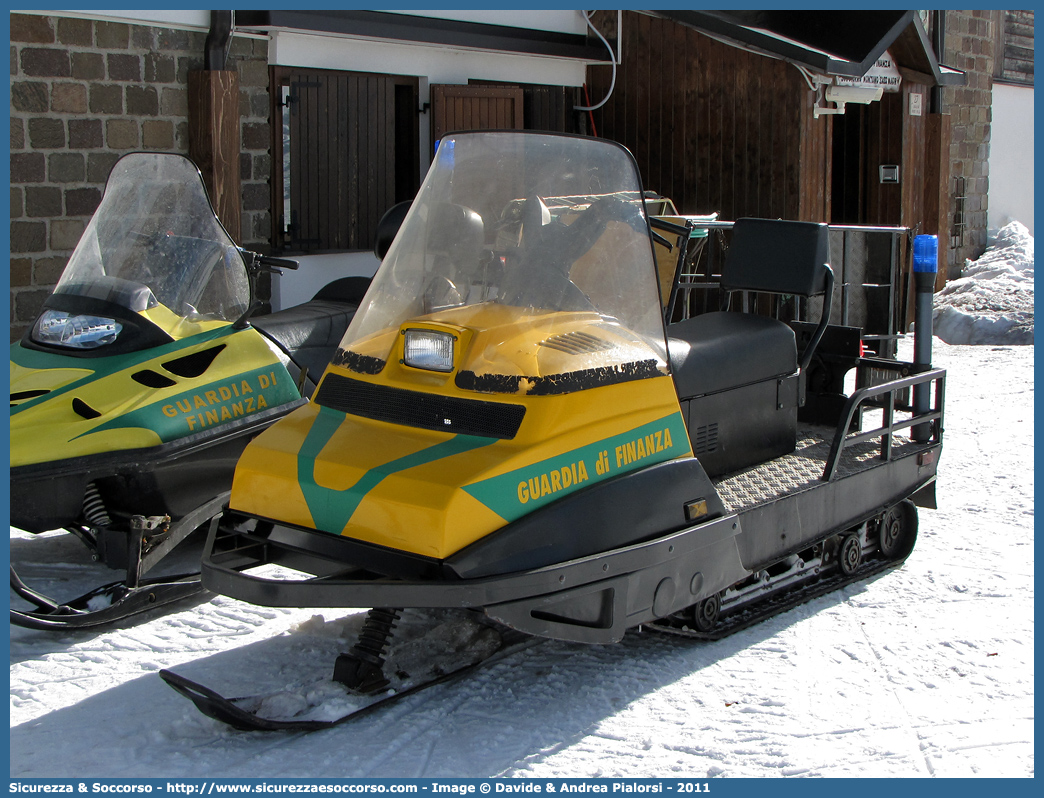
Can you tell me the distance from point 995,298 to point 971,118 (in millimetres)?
A: 3217

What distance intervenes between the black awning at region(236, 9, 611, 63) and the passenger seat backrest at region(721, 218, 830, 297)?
14.7ft

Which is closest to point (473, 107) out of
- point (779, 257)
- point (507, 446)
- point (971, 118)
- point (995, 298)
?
point (779, 257)

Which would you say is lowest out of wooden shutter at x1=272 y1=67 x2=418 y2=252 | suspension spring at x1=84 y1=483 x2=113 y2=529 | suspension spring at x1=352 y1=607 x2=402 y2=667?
suspension spring at x1=352 y1=607 x2=402 y2=667

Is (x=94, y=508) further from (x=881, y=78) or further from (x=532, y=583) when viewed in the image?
(x=881, y=78)

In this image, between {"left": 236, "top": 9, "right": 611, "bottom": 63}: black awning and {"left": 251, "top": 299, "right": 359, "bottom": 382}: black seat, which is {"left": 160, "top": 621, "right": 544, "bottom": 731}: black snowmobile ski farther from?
{"left": 236, "top": 9, "right": 611, "bottom": 63}: black awning

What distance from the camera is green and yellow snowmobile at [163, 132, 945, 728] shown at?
2975 mm

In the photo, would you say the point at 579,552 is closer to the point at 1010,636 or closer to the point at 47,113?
the point at 1010,636

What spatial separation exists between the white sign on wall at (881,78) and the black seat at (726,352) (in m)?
6.14

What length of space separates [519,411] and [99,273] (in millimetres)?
2263

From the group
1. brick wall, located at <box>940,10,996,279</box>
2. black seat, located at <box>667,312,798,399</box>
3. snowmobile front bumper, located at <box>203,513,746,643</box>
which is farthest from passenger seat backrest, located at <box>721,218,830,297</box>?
brick wall, located at <box>940,10,996,279</box>

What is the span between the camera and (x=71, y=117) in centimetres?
689

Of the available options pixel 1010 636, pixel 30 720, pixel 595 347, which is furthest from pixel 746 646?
pixel 30 720

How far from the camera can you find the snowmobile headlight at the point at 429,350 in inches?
128

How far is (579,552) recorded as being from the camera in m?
3.10
